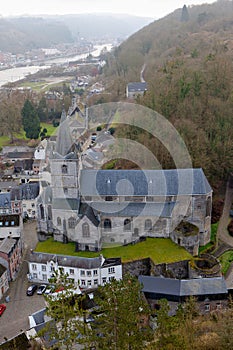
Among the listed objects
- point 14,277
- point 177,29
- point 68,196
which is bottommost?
point 14,277

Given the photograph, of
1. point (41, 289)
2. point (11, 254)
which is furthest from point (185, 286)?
point (11, 254)

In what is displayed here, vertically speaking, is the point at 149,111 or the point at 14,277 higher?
the point at 149,111

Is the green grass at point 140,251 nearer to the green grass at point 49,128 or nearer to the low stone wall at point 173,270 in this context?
the low stone wall at point 173,270

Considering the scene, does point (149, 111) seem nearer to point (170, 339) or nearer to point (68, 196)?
point (68, 196)

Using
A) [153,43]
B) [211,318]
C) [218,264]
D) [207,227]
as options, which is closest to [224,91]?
[207,227]

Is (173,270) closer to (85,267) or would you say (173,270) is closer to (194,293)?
(194,293)

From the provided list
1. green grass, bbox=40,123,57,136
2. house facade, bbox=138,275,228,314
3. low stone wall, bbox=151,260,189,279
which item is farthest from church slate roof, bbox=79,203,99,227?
green grass, bbox=40,123,57,136
